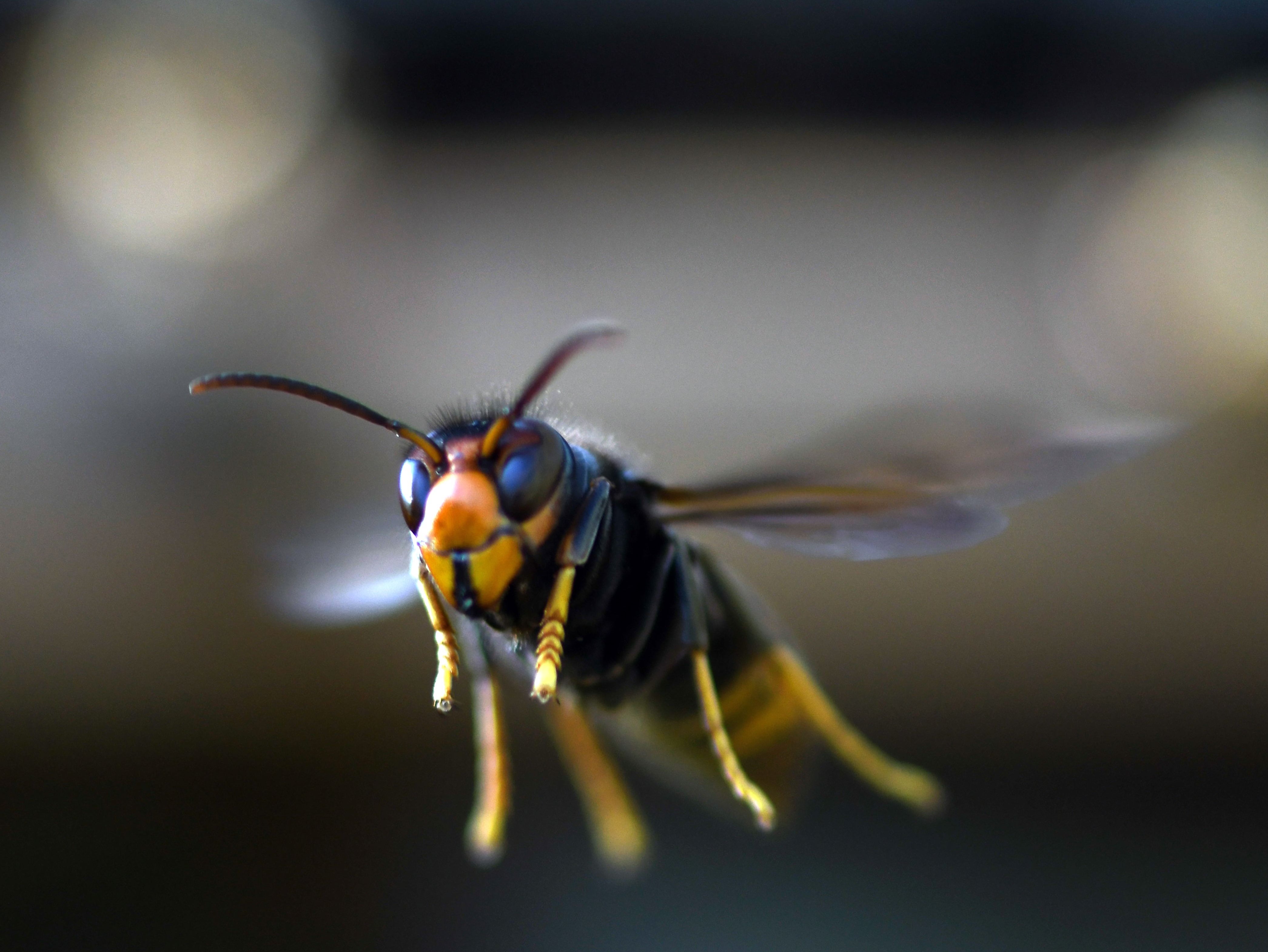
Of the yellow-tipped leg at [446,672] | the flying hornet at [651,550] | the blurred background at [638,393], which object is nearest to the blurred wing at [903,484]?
the flying hornet at [651,550]

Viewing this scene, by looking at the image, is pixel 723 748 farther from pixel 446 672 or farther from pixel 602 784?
pixel 602 784

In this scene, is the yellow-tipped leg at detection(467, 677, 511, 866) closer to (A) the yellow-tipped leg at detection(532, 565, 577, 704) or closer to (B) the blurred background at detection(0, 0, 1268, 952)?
(A) the yellow-tipped leg at detection(532, 565, 577, 704)

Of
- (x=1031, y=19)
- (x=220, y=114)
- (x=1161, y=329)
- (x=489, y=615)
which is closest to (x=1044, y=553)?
(x=1161, y=329)

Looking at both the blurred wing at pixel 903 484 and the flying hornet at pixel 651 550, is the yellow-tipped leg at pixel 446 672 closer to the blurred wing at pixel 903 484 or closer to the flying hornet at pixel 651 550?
the flying hornet at pixel 651 550

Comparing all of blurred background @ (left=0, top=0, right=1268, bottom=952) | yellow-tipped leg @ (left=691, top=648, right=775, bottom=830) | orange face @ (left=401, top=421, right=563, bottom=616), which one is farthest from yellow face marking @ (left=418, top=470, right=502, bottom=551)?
blurred background @ (left=0, top=0, right=1268, bottom=952)

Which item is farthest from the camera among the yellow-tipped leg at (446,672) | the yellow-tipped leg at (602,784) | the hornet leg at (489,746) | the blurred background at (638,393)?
the blurred background at (638,393)

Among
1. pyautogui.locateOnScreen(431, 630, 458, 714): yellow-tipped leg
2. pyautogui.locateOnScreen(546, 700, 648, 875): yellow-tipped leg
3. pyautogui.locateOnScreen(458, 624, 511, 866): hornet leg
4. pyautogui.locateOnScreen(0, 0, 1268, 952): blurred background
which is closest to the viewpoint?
pyautogui.locateOnScreen(431, 630, 458, 714): yellow-tipped leg

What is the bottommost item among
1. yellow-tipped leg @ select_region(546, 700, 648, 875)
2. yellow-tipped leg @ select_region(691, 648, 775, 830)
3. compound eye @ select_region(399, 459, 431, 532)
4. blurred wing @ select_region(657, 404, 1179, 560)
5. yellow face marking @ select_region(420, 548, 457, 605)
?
yellow-tipped leg @ select_region(546, 700, 648, 875)

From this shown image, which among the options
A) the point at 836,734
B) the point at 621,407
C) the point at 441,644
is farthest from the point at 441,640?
the point at 621,407
